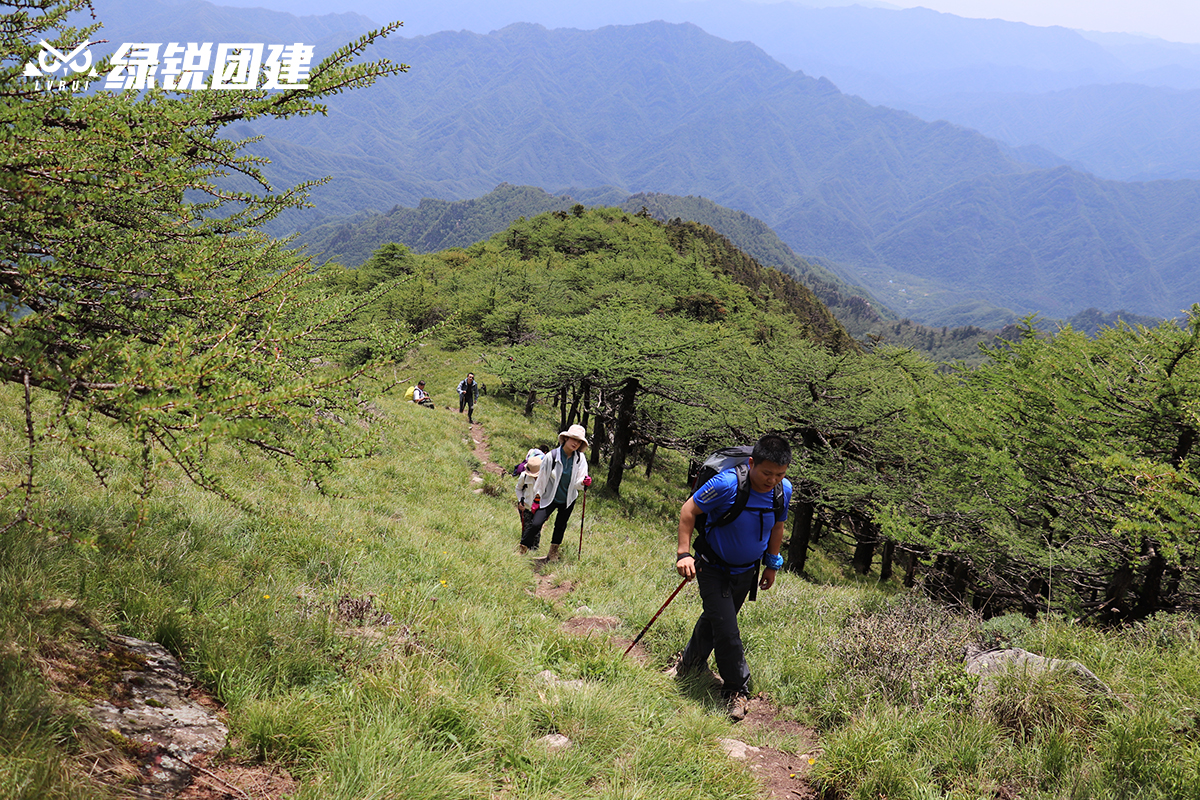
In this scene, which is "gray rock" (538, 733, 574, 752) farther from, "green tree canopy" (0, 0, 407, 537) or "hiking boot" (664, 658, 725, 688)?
"green tree canopy" (0, 0, 407, 537)

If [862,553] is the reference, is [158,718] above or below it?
above

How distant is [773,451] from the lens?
Answer: 5270mm

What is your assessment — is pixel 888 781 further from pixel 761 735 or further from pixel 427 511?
pixel 427 511

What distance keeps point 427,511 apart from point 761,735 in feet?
21.7

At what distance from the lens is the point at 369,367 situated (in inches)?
131

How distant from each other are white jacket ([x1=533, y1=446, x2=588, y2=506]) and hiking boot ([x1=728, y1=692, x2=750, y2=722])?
4575 millimetres

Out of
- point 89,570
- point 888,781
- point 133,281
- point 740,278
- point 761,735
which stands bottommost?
point 761,735

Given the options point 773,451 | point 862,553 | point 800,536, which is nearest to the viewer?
point 773,451

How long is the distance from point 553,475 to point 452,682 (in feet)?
18.6

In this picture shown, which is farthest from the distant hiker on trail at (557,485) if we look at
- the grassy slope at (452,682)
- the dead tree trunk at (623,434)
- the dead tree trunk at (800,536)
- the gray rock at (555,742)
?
the dead tree trunk at (800,536)

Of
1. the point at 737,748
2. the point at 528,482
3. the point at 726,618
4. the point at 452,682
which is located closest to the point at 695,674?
the point at 726,618

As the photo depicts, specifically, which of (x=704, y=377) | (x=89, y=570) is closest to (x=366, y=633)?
(x=89, y=570)

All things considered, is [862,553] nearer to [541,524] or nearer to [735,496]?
[541,524]

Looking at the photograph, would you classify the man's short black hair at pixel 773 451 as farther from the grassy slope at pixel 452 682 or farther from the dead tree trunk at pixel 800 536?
the dead tree trunk at pixel 800 536
